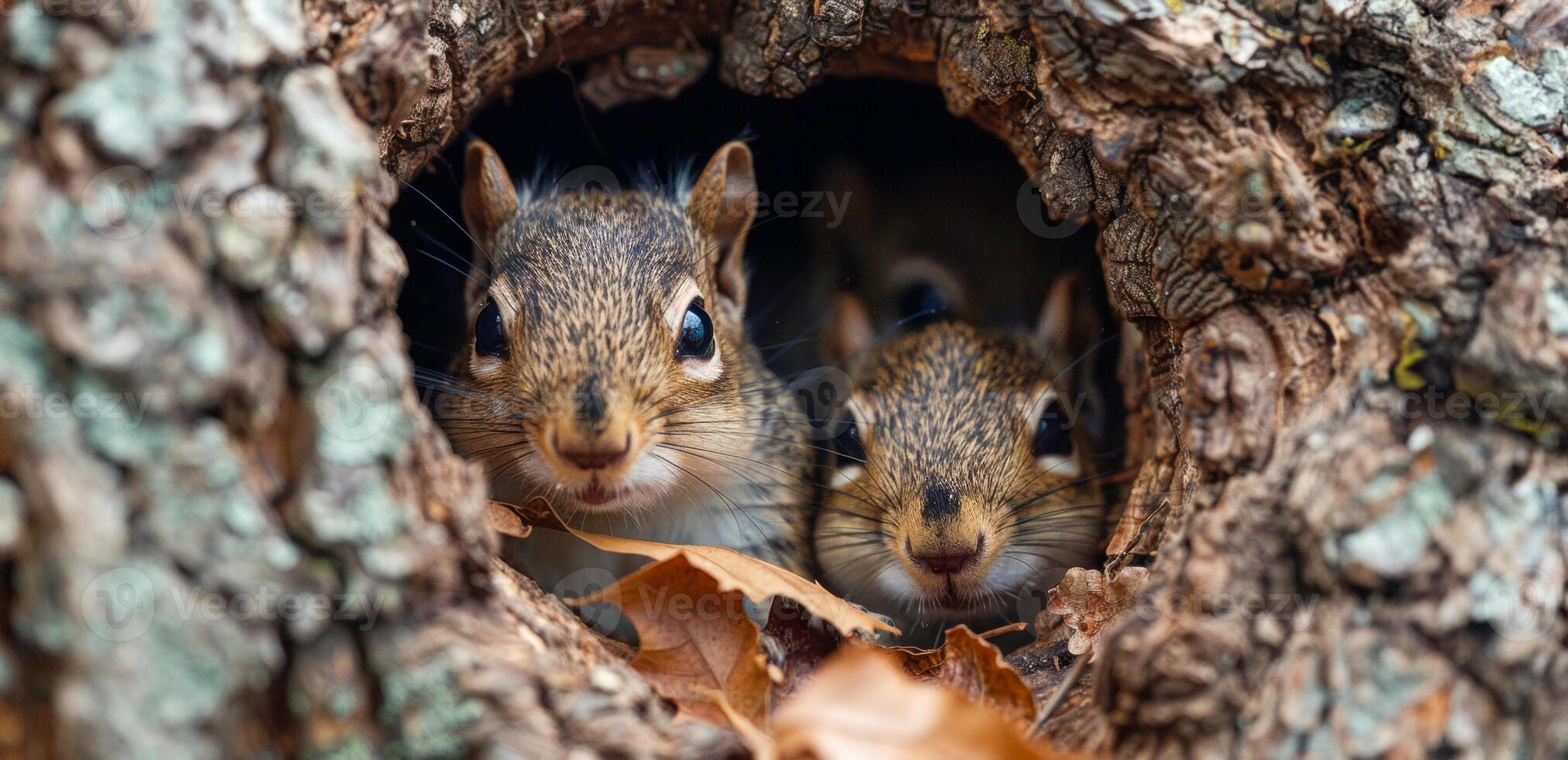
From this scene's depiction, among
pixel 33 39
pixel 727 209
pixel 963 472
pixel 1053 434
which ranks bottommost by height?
pixel 1053 434

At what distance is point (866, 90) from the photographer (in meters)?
3.54

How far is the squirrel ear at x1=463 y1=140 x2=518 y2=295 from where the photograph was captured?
279cm

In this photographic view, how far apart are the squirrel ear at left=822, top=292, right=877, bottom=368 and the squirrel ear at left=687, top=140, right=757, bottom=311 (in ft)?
1.23

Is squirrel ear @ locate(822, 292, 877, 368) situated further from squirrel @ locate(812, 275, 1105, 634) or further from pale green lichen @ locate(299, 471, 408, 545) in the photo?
pale green lichen @ locate(299, 471, 408, 545)

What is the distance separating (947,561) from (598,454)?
2.77ft

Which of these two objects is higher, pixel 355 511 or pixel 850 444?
pixel 355 511

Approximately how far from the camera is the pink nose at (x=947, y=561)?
97.4 inches

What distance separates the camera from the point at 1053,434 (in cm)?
304

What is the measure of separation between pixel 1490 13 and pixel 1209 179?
53cm

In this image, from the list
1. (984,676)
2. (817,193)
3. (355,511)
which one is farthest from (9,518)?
(817,193)

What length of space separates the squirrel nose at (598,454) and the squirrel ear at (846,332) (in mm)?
1255

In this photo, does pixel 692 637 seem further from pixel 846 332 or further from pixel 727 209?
pixel 846 332

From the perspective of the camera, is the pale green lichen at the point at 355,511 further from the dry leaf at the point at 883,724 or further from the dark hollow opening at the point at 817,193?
the dark hollow opening at the point at 817,193

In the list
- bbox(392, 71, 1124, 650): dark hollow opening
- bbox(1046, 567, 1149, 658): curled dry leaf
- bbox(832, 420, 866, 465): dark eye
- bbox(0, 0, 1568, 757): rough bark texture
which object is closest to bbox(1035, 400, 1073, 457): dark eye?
bbox(392, 71, 1124, 650): dark hollow opening
